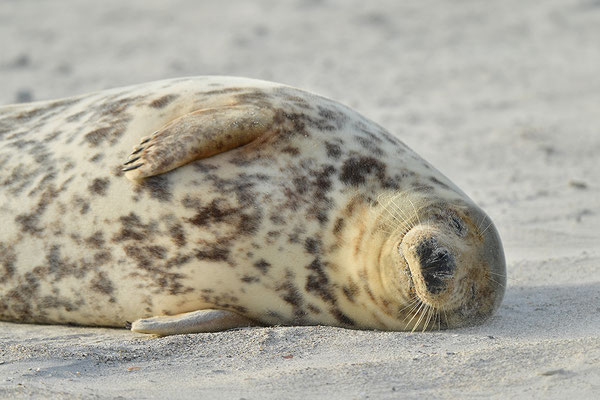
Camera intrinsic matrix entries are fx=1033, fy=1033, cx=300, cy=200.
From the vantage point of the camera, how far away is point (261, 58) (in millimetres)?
9375

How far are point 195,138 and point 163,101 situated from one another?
498 mm

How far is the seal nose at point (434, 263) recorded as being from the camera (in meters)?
3.57

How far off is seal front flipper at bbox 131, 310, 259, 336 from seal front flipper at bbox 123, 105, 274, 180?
0.54 meters

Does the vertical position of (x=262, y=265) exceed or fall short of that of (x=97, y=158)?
it falls short

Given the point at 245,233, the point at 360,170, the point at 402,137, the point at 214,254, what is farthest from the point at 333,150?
the point at 402,137

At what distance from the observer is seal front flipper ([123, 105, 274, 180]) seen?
12.6 feet

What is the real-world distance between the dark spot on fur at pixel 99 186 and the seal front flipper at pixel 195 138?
15 cm

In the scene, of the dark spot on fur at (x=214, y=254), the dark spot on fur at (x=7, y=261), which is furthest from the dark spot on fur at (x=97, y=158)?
the dark spot on fur at (x=214, y=254)

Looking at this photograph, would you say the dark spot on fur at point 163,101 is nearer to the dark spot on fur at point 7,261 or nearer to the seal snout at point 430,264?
the dark spot on fur at point 7,261

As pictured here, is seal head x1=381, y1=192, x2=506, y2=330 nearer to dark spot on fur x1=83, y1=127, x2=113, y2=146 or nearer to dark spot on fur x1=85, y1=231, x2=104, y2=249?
dark spot on fur x1=85, y1=231, x2=104, y2=249

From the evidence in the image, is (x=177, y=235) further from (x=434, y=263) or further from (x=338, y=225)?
(x=434, y=263)

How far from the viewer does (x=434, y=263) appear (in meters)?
3.57

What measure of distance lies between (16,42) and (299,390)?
7.57 m

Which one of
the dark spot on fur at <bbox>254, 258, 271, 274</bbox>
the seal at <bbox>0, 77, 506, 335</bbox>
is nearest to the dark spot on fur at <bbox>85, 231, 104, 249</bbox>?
the seal at <bbox>0, 77, 506, 335</bbox>
